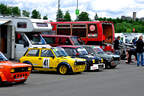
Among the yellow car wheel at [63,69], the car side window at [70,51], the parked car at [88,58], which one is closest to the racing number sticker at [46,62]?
the yellow car wheel at [63,69]

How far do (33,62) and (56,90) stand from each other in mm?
6215

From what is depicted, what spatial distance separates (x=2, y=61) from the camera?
1232cm

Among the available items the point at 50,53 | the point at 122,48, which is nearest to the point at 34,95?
the point at 50,53

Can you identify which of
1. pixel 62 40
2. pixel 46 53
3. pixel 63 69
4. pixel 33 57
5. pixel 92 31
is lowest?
pixel 63 69

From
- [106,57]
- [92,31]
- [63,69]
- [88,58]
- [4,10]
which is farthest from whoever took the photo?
[4,10]

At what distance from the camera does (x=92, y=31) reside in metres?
28.1

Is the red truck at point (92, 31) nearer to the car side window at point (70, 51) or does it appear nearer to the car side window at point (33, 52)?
the car side window at point (70, 51)

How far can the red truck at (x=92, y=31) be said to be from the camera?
2770cm

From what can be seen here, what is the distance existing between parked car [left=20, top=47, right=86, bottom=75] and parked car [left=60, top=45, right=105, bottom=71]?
156 centimetres

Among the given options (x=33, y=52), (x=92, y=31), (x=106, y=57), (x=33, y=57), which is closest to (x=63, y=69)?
(x=33, y=57)

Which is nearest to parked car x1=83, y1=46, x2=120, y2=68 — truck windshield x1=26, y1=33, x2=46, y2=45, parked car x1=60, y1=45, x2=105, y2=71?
parked car x1=60, y1=45, x2=105, y2=71

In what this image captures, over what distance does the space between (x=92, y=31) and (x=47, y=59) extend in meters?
12.0

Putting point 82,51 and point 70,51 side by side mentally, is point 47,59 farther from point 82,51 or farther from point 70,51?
point 82,51

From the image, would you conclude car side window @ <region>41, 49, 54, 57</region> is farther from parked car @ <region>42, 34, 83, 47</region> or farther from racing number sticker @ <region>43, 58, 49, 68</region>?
parked car @ <region>42, 34, 83, 47</region>
